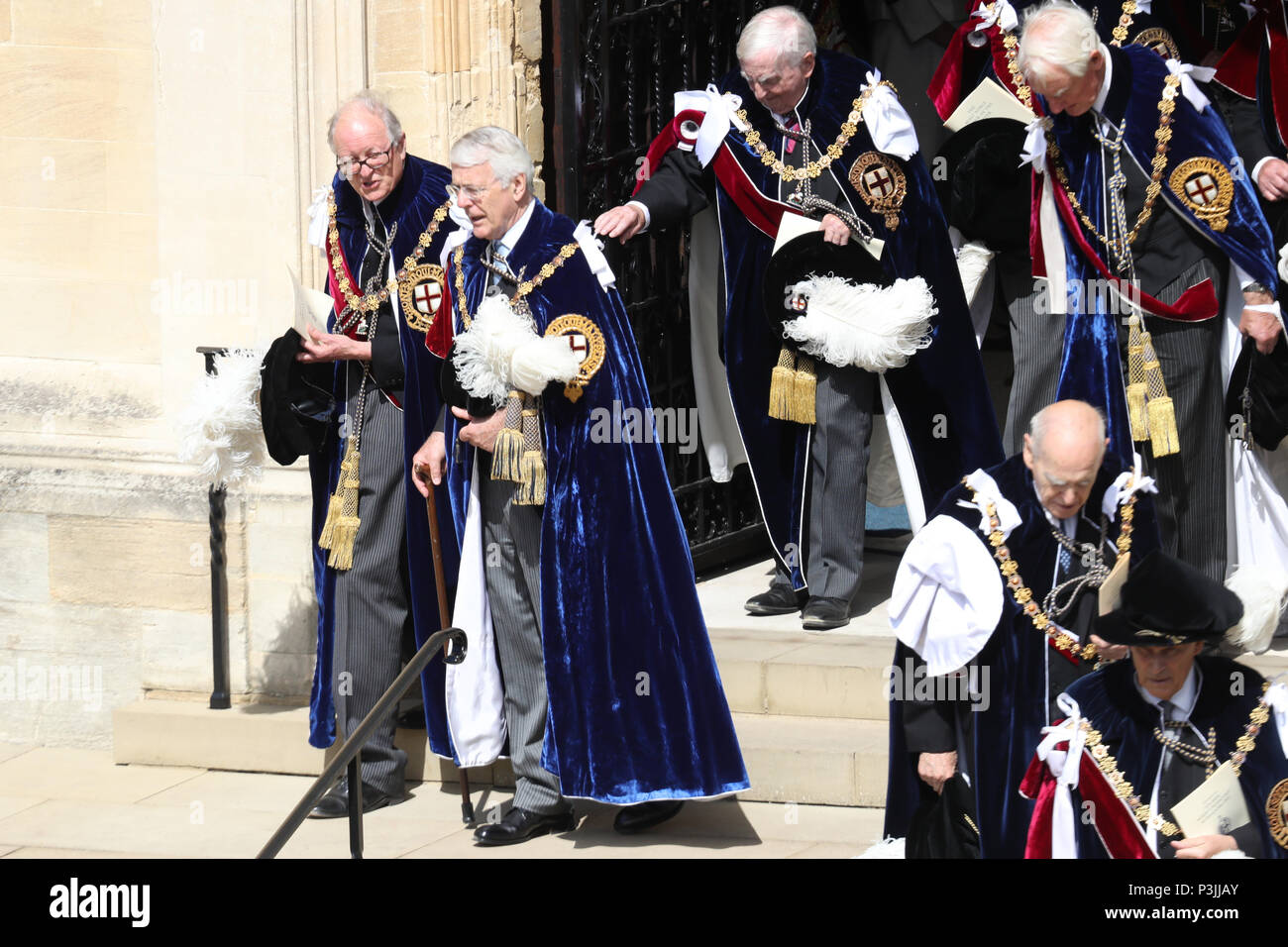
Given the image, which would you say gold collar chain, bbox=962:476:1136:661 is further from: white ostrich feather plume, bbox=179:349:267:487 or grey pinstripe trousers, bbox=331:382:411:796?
white ostrich feather plume, bbox=179:349:267:487

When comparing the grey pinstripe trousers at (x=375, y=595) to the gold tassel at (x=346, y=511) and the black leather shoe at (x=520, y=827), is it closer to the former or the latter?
the gold tassel at (x=346, y=511)

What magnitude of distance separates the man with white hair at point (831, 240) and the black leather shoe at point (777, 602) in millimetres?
188

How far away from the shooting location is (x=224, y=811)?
7527 mm

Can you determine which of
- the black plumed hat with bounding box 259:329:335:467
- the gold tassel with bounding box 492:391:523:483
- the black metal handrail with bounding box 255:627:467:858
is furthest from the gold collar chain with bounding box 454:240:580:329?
the black metal handrail with bounding box 255:627:467:858

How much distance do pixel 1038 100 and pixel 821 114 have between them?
2.60 feet

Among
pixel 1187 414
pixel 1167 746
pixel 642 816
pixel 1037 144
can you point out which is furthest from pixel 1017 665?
pixel 1037 144

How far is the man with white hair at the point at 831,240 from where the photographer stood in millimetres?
7609

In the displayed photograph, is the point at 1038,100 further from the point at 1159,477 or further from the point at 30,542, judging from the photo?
the point at 30,542

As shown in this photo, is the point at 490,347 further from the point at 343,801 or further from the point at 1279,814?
the point at 1279,814

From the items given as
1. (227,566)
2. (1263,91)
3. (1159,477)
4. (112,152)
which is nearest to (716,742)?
(1159,477)

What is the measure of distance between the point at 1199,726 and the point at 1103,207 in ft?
7.84

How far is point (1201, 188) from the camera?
23.0 feet

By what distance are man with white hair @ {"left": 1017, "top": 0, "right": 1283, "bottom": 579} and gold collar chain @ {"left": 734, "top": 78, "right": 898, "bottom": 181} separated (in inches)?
24.2

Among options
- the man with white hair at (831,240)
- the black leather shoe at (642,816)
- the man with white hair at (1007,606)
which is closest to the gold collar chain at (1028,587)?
the man with white hair at (1007,606)
